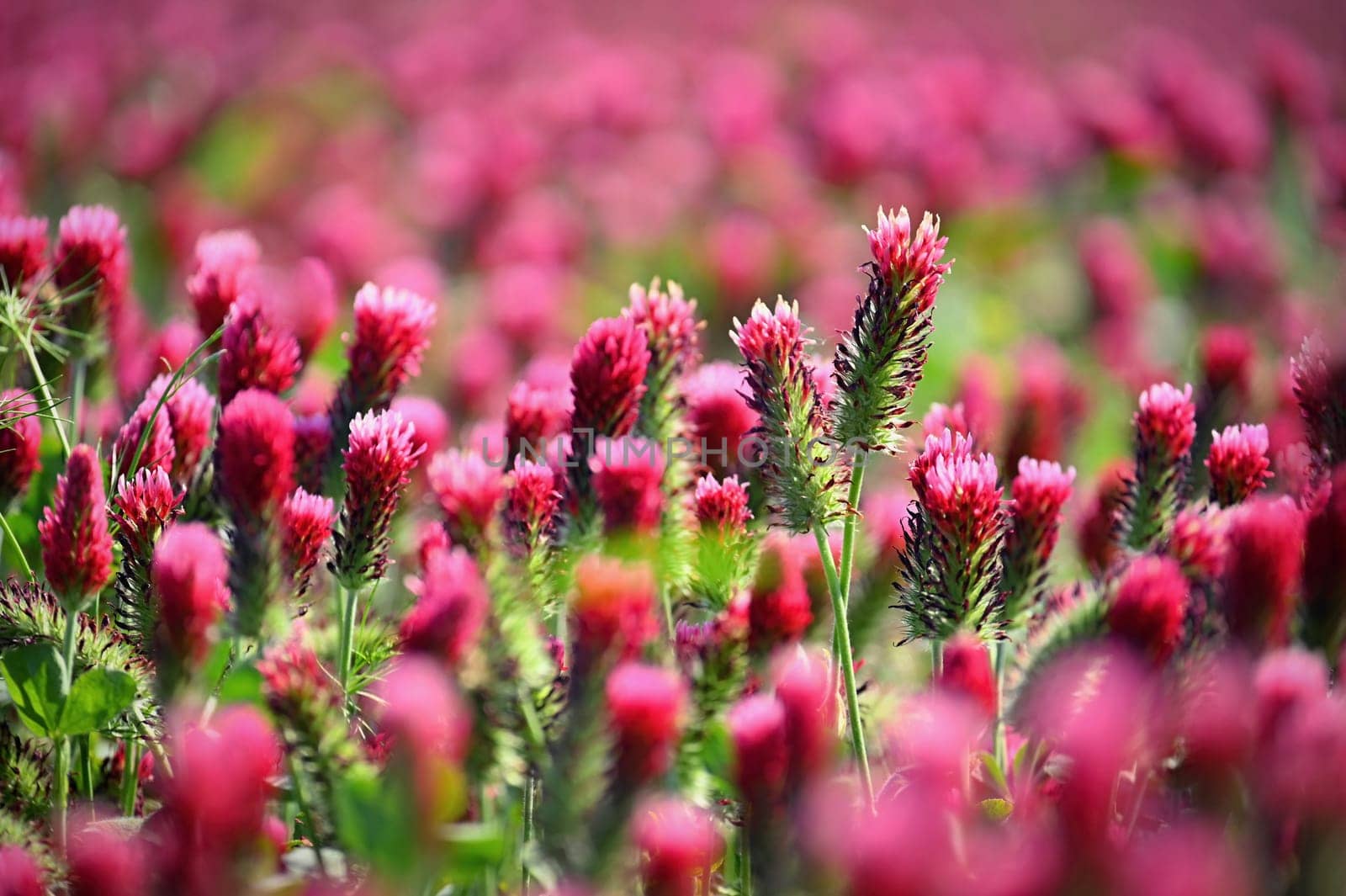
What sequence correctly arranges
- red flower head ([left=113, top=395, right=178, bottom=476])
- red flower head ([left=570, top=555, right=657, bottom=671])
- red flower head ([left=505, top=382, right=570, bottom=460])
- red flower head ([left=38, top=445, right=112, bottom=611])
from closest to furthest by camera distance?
red flower head ([left=570, top=555, right=657, bottom=671]) → red flower head ([left=38, top=445, right=112, bottom=611]) → red flower head ([left=113, top=395, right=178, bottom=476]) → red flower head ([left=505, top=382, right=570, bottom=460])

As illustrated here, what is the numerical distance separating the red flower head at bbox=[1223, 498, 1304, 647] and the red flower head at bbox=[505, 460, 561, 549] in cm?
73

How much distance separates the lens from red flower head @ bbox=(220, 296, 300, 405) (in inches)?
65.2

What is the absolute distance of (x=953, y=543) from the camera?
138 cm

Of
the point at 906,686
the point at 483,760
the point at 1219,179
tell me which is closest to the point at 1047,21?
the point at 1219,179

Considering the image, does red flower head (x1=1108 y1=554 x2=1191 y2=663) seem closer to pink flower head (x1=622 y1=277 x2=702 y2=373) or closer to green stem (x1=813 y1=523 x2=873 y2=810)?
green stem (x1=813 y1=523 x2=873 y2=810)

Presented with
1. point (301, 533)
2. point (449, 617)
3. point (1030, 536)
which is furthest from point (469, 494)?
point (1030, 536)

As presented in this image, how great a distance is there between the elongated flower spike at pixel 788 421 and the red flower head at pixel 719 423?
295 mm

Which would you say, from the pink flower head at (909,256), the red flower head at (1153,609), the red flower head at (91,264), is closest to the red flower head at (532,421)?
the pink flower head at (909,256)

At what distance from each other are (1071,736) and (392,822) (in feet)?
1.75

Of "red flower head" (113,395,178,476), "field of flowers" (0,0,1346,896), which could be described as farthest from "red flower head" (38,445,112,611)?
"red flower head" (113,395,178,476)

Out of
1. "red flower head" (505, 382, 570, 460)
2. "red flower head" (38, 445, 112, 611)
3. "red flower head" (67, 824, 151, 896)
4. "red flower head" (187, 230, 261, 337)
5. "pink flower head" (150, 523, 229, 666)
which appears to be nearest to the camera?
"red flower head" (67, 824, 151, 896)

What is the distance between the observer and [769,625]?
56.7 inches

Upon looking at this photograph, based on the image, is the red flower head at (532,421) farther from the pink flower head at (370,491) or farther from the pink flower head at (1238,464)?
the pink flower head at (1238,464)

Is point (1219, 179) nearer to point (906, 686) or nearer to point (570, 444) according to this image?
point (906, 686)
